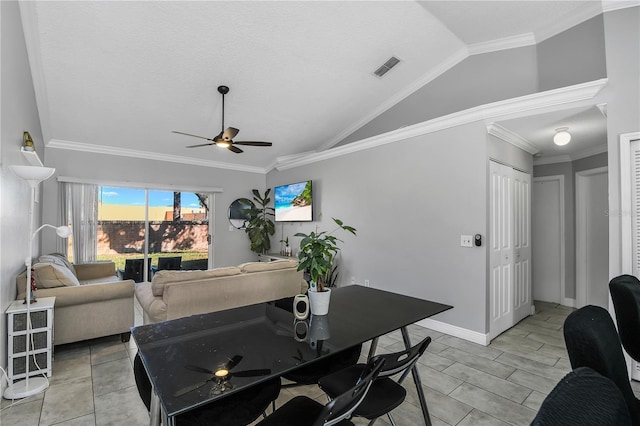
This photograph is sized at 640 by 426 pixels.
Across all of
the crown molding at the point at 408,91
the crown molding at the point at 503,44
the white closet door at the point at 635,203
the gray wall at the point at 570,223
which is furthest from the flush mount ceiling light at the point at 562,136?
the gray wall at the point at 570,223

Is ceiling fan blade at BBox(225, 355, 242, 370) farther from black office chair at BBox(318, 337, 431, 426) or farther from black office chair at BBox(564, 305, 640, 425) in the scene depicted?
black office chair at BBox(564, 305, 640, 425)

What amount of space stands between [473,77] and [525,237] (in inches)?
89.9

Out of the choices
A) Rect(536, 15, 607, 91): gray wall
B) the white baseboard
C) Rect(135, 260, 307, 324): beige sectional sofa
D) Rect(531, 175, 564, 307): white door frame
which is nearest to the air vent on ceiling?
Rect(536, 15, 607, 91): gray wall

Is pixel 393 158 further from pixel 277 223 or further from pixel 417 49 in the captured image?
pixel 277 223

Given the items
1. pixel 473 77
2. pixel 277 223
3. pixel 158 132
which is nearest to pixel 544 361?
pixel 473 77

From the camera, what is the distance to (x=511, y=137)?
3678mm

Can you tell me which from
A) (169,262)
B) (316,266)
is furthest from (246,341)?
(169,262)

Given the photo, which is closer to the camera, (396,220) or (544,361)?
(544,361)

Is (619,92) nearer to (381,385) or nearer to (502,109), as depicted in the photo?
(502,109)

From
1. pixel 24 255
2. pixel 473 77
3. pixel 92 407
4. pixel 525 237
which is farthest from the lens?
pixel 525 237

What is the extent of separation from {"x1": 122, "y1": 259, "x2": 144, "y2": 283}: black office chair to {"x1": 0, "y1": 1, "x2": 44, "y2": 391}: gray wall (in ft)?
8.77

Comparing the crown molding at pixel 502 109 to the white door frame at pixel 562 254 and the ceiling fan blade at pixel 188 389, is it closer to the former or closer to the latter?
the white door frame at pixel 562 254

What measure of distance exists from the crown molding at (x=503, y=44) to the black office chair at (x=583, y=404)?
13.4 ft

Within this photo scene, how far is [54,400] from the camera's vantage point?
2240 millimetres
